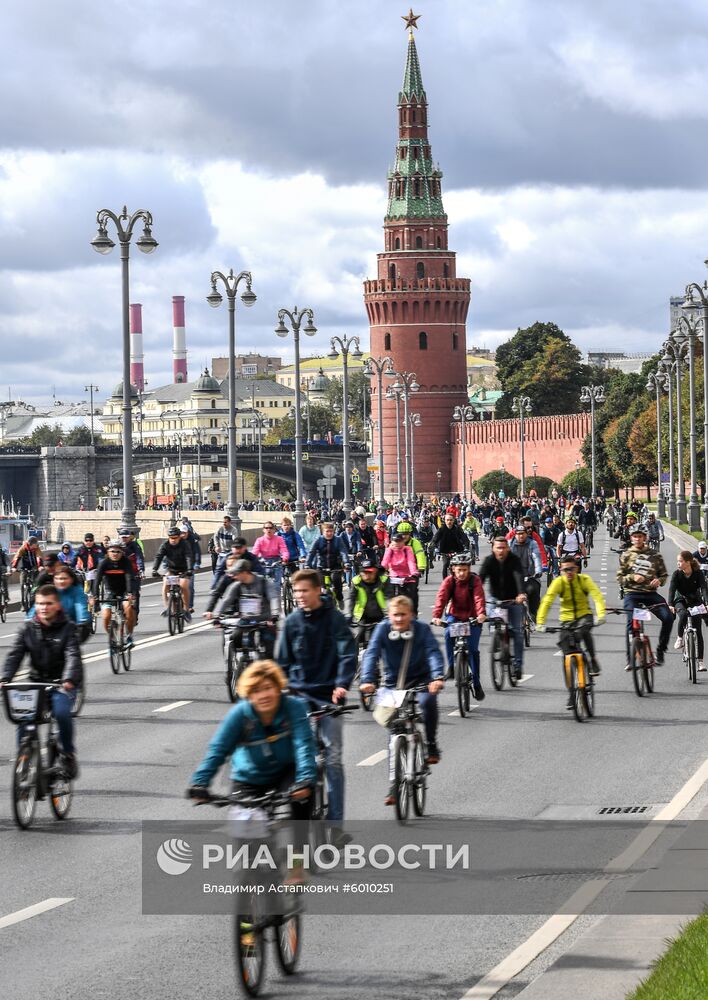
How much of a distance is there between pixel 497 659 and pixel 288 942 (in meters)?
12.0

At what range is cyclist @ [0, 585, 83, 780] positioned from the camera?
12.1 m

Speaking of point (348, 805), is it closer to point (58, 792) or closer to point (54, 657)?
point (58, 792)

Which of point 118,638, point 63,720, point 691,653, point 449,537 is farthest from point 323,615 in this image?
point 449,537

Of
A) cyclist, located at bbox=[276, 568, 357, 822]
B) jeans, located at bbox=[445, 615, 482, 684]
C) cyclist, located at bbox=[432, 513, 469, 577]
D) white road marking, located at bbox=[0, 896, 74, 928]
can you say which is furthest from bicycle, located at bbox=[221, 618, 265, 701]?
cyclist, located at bbox=[432, 513, 469, 577]

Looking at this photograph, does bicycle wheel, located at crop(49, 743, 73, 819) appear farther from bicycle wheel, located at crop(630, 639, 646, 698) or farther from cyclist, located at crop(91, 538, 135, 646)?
cyclist, located at crop(91, 538, 135, 646)

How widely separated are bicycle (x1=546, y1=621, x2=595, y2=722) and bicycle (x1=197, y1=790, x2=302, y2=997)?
8.68m

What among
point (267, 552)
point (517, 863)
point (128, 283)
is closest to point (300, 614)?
point (517, 863)

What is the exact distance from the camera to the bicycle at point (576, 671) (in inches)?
655

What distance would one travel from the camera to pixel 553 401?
152375mm

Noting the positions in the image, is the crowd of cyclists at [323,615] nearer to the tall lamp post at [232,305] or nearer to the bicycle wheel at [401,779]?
the bicycle wheel at [401,779]

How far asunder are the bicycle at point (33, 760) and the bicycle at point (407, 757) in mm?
2220

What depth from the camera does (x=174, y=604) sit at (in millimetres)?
27172

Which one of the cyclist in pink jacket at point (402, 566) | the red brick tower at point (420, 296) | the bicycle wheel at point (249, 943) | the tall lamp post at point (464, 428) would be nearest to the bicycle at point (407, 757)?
the bicycle wheel at point (249, 943)

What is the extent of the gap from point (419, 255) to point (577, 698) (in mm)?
138015
